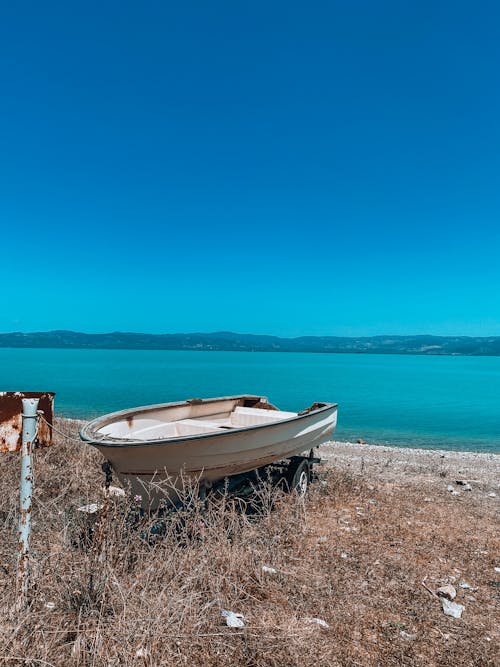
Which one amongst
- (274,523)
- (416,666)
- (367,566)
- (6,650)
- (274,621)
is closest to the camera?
(6,650)

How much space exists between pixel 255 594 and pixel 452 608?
6.10 feet

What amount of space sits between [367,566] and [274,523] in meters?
1.26

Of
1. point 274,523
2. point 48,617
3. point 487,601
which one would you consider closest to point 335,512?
point 274,523

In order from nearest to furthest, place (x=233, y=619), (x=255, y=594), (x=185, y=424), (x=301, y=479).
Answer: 1. (x=233, y=619)
2. (x=255, y=594)
3. (x=301, y=479)
4. (x=185, y=424)

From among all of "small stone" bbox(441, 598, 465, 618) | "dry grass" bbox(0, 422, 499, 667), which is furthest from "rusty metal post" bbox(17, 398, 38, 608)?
"small stone" bbox(441, 598, 465, 618)

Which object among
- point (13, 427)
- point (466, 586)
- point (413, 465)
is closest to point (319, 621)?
point (466, 586)

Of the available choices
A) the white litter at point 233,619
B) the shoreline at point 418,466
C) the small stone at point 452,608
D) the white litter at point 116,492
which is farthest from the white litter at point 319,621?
the shoreline at point 418,466

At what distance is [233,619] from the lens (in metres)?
3.80

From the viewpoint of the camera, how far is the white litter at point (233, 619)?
373 centimetres

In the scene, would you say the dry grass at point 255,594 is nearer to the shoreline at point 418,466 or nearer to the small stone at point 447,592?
the small stone at point 447,592

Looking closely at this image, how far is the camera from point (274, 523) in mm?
5945

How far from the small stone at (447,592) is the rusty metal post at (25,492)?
3.82m

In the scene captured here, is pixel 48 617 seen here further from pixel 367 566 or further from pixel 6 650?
pixel 367 566

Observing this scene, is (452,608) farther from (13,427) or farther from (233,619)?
(13,427)
